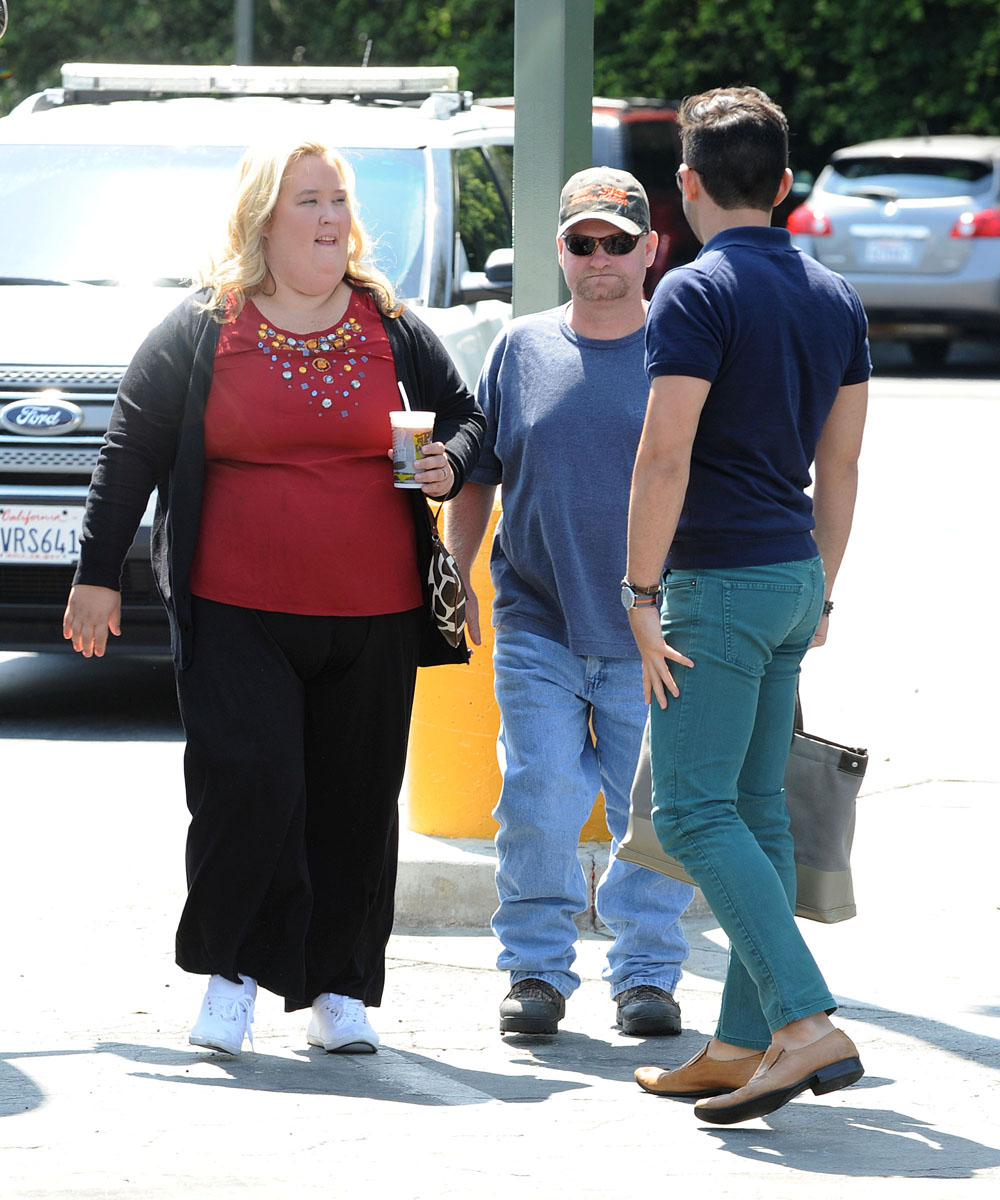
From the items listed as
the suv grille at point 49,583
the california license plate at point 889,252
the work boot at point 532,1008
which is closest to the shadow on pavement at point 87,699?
the suv grille at point 49,583

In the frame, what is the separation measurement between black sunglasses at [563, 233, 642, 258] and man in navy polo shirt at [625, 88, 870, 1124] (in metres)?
0.55

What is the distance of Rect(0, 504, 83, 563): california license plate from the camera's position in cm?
695

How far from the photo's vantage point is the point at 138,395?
4160 mm

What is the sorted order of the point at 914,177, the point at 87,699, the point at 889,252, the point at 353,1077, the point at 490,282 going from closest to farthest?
the point at 353,1077
the point at 490,282
the point at 87,699
the point at 889,252
the point at 914,177

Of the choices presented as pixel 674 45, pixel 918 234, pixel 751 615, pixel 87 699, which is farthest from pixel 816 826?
pixel 674 45

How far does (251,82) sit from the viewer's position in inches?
381

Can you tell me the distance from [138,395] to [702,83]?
2302cm

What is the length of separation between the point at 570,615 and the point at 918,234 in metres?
14.9

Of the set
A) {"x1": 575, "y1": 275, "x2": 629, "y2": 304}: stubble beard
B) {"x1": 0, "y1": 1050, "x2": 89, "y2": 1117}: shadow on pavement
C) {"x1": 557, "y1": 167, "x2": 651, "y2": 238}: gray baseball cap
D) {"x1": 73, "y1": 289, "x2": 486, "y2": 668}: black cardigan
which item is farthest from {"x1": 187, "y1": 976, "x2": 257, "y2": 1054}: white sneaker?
{"x1": 557, "y1": 167, "x2": 651, "y2": 238}: gray baseball cap

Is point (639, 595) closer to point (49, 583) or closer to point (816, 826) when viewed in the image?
point (816, 826)

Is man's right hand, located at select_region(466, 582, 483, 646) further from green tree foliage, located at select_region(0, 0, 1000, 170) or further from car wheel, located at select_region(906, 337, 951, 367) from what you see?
green tree foliage, located at select_region(0, 0, 1000, 170)

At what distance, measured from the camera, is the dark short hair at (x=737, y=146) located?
3723 millimetres

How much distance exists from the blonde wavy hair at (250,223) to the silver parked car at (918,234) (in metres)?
15.0

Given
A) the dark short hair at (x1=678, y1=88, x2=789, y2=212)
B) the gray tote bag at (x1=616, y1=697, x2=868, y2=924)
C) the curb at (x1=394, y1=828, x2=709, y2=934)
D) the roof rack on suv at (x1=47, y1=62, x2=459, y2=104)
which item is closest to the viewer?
the dark short hair at (x1=678, y1=88, x2=789, y2=212)
